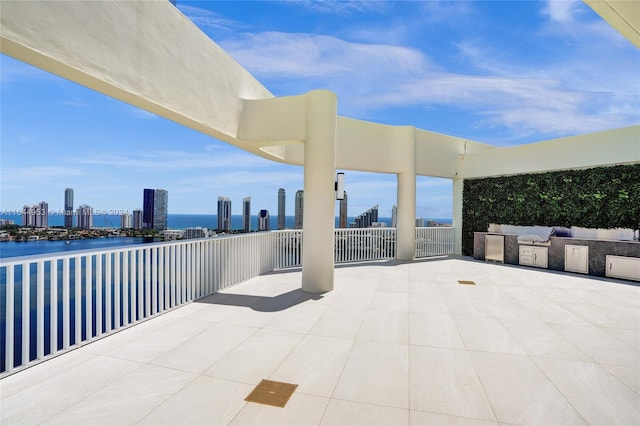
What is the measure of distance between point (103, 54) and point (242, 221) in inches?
435

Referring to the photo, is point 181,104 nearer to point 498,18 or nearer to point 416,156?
point 498,18

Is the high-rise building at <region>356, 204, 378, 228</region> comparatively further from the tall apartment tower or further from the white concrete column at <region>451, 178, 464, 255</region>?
the tall apartment tower

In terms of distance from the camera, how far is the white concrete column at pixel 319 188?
5059 mm

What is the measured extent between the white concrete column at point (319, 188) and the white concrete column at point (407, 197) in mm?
3952

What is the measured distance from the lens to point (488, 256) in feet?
27.3

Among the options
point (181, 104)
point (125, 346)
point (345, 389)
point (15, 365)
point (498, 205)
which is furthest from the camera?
point (498, 205)

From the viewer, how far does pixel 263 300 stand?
4.45 metres

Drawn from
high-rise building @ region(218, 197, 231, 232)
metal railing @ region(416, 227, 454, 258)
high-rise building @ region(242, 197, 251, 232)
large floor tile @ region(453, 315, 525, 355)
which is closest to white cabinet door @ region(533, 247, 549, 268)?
metal railing @ region(416, 227, 454, 258)

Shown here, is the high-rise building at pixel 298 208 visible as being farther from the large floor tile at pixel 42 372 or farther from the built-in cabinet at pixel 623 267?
the built-in cabinet at pixel 623 267

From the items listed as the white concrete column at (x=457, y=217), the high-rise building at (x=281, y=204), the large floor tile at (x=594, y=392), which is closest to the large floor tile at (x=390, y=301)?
the large floor tile at (x=594, y=392)

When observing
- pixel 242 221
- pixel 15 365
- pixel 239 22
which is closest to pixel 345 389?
pixel 15 365

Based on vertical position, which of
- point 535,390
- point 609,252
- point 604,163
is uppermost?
point 604,163

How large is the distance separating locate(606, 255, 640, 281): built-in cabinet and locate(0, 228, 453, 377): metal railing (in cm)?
711

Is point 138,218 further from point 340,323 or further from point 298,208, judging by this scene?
point 340,323
